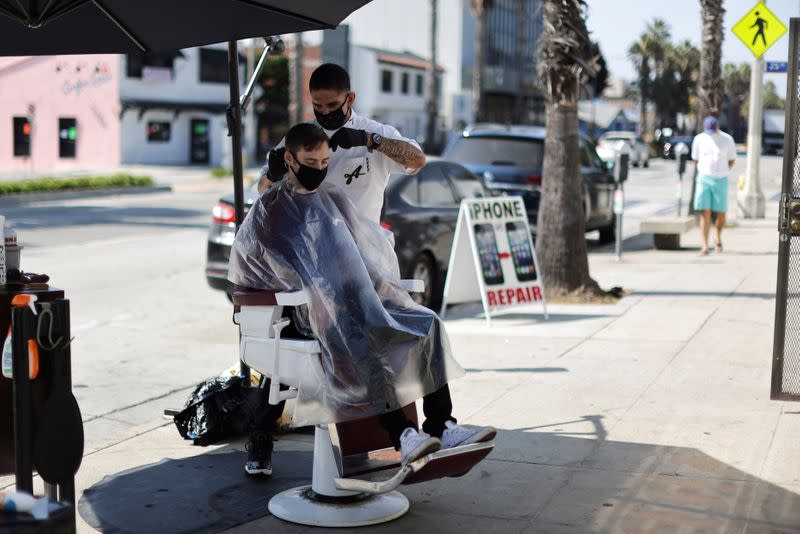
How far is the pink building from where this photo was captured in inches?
1799

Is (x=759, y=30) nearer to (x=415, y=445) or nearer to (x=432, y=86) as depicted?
(x=415, y=445)

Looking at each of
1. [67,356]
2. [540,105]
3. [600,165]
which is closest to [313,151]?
[67,356]

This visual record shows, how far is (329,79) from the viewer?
15.6 ft

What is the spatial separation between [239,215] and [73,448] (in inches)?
83.8

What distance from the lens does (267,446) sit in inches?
207

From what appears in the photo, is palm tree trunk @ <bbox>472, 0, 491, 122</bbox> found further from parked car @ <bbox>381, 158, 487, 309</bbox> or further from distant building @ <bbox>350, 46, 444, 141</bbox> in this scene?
parked car @ <bbox>381, 158, 487, 309</bbox>

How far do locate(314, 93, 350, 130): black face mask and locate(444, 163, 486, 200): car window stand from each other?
7.08 metres

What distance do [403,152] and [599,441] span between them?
2029mm

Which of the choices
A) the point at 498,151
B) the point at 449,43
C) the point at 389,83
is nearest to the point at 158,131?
the point at 389,83

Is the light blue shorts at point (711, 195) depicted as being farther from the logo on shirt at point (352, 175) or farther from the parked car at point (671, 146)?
the logo on shirt at point (352, 175)

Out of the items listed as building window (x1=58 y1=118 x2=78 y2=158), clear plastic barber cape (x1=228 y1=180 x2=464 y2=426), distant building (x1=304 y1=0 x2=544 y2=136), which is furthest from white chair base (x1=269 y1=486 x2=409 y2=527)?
distant building (x1=304 y1=0 x2=544 y2=136)

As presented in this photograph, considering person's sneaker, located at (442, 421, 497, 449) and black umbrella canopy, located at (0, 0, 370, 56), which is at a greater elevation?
black umbrella canopy, located at (0, 0, 370, 56)

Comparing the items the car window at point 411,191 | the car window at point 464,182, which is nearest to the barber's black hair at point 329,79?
the car window at point 411,191

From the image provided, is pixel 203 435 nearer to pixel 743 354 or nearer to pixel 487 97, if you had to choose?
pixel 743 354
